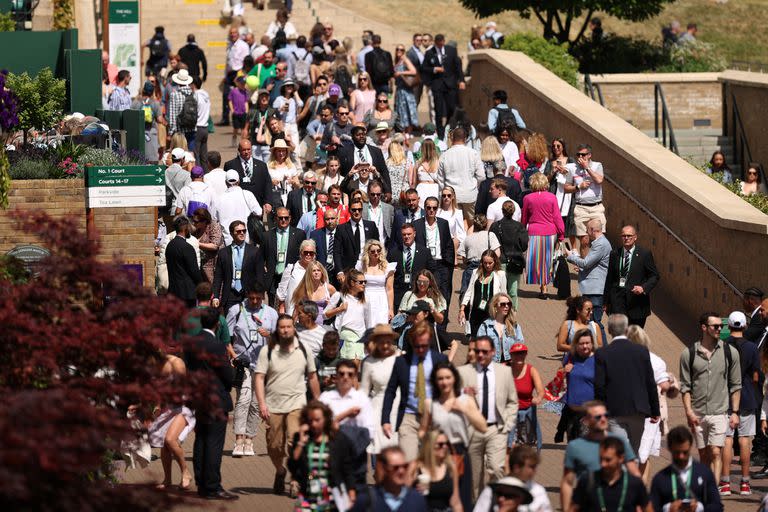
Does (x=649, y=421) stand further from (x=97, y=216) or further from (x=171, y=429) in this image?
(x=97, y=216)

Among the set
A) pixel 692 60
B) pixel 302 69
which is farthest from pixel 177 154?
pixel 692 60

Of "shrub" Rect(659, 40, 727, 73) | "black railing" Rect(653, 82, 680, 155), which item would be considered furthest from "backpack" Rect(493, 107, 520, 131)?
"shrub" Rect(659, 40, 727, 73)

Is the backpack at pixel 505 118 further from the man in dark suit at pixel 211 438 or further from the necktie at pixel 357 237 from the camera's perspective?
the man in dark suit at pixel 211 438

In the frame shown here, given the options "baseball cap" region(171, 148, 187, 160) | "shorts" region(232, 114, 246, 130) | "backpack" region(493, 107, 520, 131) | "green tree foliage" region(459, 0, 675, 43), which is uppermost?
"green tree foliage" region(459, 0, 675, 43)

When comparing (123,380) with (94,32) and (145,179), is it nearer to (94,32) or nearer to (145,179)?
(145,179)

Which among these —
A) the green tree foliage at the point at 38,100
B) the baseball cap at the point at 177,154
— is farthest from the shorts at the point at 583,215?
the green tree foliage at the point at 38,100

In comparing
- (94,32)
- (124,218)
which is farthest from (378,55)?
(124,218)

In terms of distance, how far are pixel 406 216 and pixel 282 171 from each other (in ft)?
9.67

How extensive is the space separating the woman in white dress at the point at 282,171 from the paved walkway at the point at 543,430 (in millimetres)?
2395

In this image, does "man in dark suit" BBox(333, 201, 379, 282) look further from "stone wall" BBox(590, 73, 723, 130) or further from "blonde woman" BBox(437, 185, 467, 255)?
"stone wall" BBox(590, 73, 723, 130)

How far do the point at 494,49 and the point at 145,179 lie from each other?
Result: 44.3ft

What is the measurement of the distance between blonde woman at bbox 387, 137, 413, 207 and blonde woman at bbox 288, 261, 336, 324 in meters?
4.96

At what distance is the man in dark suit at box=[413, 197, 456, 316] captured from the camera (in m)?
19.1

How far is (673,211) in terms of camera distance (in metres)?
21.8
